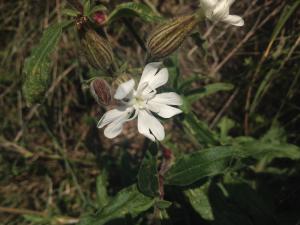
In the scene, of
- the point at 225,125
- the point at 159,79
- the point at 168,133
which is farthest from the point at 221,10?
the point at 168,133

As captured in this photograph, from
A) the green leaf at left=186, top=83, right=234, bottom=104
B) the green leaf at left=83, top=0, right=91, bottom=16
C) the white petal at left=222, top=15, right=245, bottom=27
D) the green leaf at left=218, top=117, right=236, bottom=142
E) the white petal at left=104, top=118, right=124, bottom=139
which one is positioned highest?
the green leaf at left=83, top=0, right=91, bottom=16

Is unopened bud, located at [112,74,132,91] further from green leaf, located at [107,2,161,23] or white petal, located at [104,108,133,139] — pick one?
green leaf, located at [107,2,161,23]

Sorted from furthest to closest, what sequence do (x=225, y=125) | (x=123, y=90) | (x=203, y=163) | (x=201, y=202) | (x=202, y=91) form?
(x=225, y=125) → (x=202, y=91) → (x=201, y=202) → (x=203, y=163) → (x=123, y=90)

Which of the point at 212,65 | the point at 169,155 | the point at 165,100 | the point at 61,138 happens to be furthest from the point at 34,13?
the point at 165,100

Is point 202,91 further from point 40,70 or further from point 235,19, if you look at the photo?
point 40,70

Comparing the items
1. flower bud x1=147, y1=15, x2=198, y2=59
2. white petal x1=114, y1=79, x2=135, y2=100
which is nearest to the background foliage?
flower bud x1=147, y1=15, x2=198, y2=59

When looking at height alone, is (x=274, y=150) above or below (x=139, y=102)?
below

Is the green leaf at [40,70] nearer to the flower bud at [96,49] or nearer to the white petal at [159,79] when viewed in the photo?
the flower bud at [96,49]
